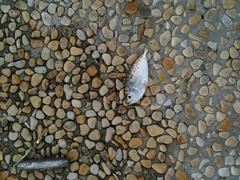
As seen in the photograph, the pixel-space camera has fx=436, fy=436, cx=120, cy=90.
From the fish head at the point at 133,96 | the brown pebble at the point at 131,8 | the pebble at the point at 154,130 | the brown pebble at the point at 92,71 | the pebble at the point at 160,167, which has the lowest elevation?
the pebble at the point at 160,167

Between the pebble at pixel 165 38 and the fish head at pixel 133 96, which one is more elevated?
the pebble at pixel 165 38

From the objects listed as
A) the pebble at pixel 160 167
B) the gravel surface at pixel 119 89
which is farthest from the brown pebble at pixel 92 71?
the pebble at pixel 160 167

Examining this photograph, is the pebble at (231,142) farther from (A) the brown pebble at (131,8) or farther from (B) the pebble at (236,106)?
(A) the brown pebble at (131,8)

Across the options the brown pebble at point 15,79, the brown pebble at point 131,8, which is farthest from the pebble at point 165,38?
the brown pebble at point 15,79

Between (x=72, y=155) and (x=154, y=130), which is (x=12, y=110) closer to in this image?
(x=72, y=155)

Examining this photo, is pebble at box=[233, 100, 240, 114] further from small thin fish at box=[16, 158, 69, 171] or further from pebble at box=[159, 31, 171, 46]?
small thin fish at box=[16, 158, 69, 171]

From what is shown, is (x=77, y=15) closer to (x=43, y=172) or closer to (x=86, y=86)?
(x=86, y=86)
